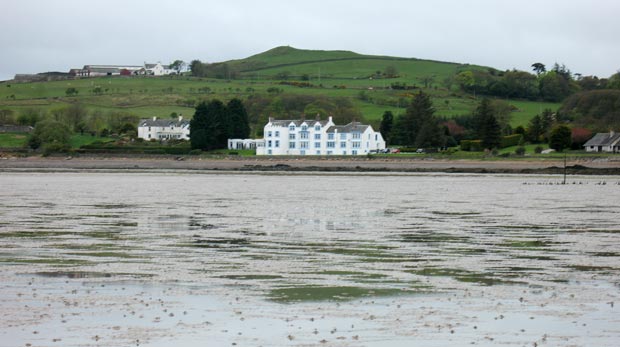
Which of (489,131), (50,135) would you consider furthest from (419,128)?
(50,135)

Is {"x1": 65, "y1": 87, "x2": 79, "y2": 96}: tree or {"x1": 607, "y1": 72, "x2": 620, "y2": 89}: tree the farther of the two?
{"x1": 65, "y1": 87, "x2": 79, "y2": 96}: tree

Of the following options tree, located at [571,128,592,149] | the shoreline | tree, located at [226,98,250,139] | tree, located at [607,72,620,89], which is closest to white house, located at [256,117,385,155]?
tree, located at [226,98,250,139]

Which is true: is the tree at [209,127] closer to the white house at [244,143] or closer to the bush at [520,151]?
the white house at [244,143]

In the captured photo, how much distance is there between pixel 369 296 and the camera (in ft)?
55.9

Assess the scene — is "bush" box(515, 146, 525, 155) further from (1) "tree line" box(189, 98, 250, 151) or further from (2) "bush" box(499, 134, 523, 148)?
(1) "tree line" box(189, 98, 250, 151)

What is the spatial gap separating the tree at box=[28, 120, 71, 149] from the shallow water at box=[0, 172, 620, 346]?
81851 mm

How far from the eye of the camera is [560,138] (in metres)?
105

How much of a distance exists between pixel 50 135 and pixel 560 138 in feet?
206

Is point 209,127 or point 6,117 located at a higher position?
point 6,117

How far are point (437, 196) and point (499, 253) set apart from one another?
26.8 metres

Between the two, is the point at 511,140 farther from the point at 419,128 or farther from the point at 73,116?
the point at 73,116

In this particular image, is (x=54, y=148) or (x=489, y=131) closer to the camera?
(x=489, y=131)

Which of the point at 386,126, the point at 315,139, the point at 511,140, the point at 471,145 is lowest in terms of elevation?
the point at 471,145

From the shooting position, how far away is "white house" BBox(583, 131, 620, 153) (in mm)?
107312
